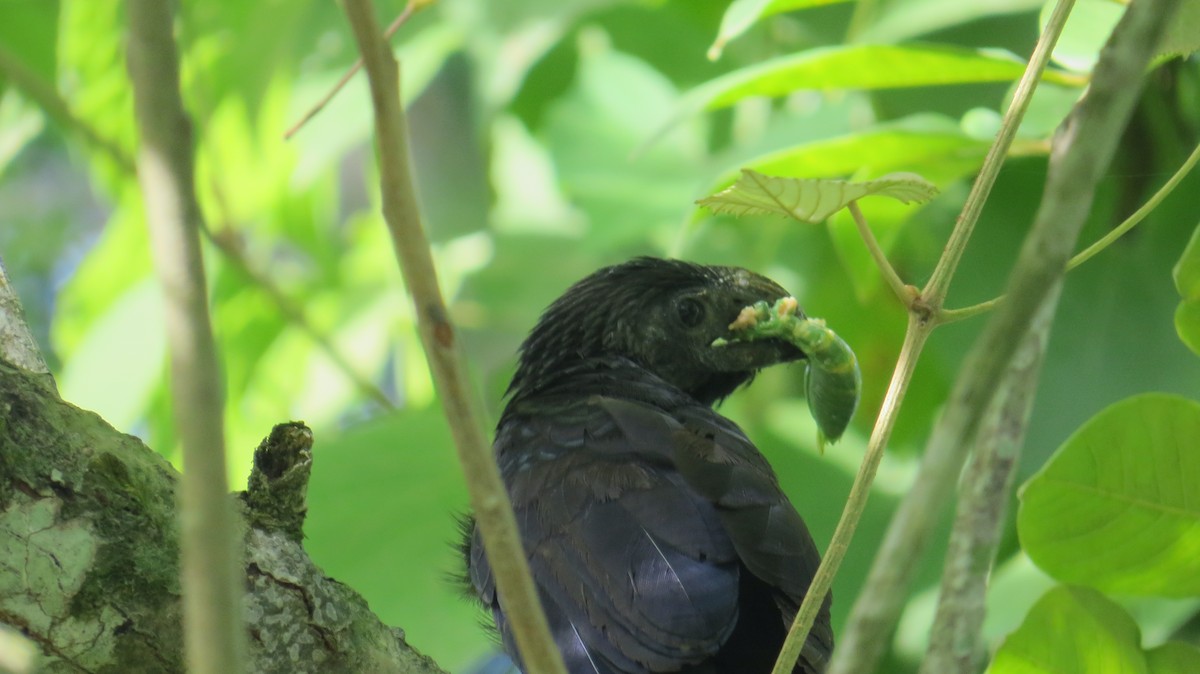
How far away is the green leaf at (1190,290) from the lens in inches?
66.4

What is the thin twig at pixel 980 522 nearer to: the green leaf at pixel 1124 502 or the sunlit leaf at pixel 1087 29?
the green leaf at pixel 1124 502

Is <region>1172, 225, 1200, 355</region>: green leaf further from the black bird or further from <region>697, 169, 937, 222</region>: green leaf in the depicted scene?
the black bird

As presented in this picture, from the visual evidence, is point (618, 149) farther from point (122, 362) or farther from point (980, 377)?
point (980, 377)

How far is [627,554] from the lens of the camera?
2.15 metres

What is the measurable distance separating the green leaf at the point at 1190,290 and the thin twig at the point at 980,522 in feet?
0.53

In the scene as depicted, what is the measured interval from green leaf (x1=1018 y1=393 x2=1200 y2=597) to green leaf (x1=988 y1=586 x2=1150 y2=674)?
0.24 feet

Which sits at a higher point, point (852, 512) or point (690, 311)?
point (690, 311)

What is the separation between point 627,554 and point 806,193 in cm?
80

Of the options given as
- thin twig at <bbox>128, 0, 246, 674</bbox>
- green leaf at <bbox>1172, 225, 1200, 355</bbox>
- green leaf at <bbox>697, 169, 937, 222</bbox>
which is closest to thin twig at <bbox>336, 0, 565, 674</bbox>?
thin twig at <bbox>128, 0, 246, 674</bbox>

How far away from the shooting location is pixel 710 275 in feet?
10.4

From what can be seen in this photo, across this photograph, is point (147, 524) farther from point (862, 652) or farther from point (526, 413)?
point (526, 413)

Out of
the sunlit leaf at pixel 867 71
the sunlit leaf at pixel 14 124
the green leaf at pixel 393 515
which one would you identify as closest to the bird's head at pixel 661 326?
the green leaf at pixel 393 515

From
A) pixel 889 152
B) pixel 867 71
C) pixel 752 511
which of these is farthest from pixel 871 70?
pixel 752 511

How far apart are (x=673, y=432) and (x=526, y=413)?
531mm
